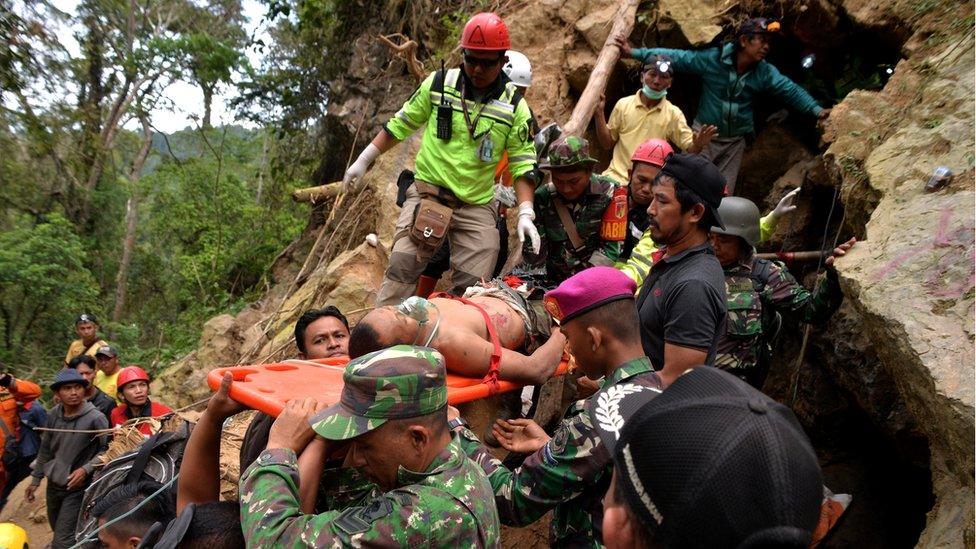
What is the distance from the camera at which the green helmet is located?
380 cm

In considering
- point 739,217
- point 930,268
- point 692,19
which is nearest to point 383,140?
point 739,217

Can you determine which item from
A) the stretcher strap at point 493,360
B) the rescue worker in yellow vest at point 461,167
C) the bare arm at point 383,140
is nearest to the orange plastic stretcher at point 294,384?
the stretcher strap at point 493,360

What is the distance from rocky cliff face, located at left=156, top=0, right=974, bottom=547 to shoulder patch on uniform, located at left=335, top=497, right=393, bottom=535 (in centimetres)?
200

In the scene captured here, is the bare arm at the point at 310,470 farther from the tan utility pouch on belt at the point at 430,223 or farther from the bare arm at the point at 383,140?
the bare arm at the point at 383,140

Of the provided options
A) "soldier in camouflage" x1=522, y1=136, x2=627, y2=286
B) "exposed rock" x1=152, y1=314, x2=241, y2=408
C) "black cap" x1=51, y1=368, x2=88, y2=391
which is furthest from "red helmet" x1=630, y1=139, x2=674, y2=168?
"exposed rock" x1=152, y1=314, x2=241, y2=408

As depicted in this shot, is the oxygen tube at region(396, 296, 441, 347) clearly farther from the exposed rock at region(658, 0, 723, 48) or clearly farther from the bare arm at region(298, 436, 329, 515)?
the exposed rock at region(658, 0, 723, 48)

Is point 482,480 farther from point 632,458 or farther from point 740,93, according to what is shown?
point 740,93

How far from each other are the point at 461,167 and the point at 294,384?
2404mm

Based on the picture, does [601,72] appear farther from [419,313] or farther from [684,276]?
[419,313]

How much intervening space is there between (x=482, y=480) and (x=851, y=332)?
388 centimetres

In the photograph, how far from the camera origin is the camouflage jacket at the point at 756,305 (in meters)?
3.76

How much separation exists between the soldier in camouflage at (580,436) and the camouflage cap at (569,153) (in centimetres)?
182

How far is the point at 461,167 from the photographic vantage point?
4.60m

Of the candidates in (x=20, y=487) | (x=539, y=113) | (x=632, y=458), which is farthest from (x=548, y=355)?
(x=20, y=487)
